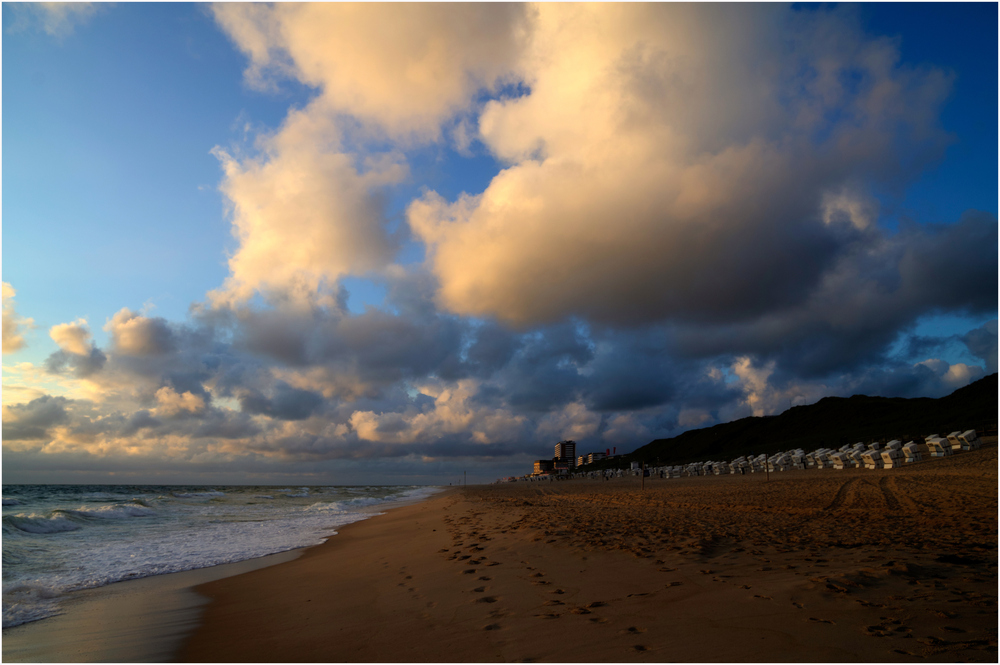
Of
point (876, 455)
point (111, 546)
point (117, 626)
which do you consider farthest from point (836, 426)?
point (117, 626)

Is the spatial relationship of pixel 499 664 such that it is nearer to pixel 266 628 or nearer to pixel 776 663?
pixel 776 663

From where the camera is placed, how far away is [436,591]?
21.8ft

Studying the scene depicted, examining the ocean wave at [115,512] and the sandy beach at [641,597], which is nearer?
the sandy beach at [641,597]

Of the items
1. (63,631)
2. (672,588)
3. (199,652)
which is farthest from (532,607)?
(63,631)

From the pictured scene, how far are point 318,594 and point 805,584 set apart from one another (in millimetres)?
7156

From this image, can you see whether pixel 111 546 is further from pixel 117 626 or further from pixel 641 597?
pixel 641 597

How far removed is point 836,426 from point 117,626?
10700 centimetres

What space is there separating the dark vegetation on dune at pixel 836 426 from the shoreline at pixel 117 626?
189 ft

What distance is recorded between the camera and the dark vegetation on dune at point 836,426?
5103 centimetres

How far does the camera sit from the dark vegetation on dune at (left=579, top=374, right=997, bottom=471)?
5103 centimetres

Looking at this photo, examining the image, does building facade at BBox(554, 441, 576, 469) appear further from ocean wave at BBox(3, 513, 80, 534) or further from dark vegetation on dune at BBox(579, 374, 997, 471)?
ocean wave at BBox(3, 513, 80, 534)

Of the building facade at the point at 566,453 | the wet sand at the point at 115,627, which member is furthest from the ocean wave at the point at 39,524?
the building facade at the point at 566,453

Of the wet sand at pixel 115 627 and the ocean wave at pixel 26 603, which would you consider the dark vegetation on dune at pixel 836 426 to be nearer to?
the wet sand at pixel 115 627

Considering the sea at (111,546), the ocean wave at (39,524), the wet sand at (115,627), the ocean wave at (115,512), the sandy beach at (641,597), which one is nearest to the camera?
the sandy beach at (641,597)
